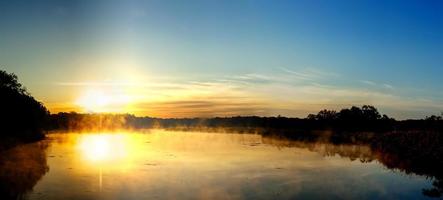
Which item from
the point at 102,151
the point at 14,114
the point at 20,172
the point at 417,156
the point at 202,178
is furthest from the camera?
the point at 14,114

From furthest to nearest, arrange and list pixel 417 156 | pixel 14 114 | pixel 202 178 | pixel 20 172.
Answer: pixel 14 114, pixel 417 156, pixel 20 172, pixel 202 178

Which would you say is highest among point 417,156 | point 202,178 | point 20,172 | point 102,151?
point 102,151

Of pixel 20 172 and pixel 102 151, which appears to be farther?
pixel 102 151

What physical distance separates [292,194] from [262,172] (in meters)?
10.4

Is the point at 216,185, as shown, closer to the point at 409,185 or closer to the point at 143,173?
the point at 143,173

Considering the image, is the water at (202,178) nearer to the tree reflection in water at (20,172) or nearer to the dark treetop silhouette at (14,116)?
the tree reflection in water at (20,172)

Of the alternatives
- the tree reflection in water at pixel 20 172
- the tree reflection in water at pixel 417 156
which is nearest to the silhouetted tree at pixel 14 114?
the tree reflection in water at pixel 20 172

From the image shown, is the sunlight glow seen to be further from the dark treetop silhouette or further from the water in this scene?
the dark treetop silhouette

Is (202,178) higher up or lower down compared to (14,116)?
lower down

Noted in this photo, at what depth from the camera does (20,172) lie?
35.8 metres

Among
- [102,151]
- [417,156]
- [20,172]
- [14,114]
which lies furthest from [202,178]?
[14,114]

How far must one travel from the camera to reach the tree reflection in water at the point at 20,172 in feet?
88.5

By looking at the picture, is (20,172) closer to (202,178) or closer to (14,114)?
(202,178)

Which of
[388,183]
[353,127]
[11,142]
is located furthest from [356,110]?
[388,183]
